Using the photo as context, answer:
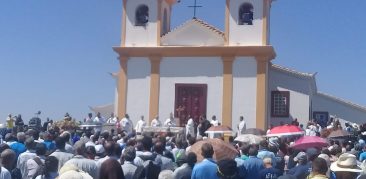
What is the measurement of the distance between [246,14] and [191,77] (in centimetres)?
418

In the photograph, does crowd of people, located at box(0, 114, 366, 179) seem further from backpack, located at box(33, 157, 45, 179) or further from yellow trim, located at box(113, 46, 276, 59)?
yellow trim, located at box(113, 46, 276, 59)

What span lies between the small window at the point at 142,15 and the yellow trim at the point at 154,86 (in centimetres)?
214

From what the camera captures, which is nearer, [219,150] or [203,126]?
[219,150]

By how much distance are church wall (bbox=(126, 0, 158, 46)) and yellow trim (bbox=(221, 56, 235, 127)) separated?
12.8 feet

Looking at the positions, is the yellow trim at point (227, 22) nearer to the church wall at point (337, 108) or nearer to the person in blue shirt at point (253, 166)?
the church wall at point (337, 108)

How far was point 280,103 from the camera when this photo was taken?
31.0m

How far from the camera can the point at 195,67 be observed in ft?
99.6

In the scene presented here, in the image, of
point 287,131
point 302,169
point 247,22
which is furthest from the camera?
point 247,22

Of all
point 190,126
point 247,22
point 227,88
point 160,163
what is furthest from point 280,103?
point 160,163

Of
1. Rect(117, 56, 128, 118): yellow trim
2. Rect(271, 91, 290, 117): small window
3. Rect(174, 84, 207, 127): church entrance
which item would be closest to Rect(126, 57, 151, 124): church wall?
Rect(117, 56, 128, 118): yellow trim

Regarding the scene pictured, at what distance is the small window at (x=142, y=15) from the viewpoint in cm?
3156

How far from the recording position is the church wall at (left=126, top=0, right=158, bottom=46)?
3105cm

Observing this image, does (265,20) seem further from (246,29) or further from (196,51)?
(196,51)

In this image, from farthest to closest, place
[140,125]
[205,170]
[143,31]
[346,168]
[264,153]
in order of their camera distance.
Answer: [143,31], [140,125], [264,153], [205,170], [346,168]
